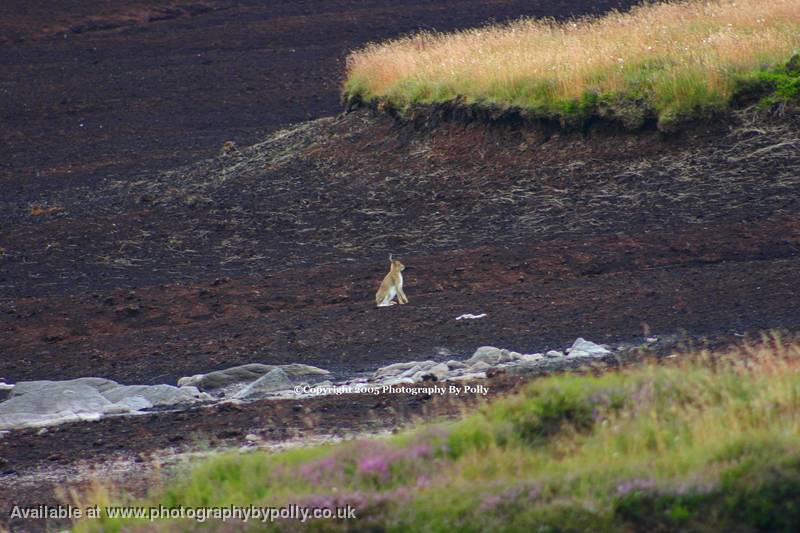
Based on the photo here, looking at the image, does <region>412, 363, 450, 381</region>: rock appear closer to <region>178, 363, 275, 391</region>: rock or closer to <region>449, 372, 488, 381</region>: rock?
<region>449, 372, 488, 381</region>: rock

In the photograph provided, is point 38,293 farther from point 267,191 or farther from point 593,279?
point 593,279

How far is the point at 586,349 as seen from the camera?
32.6ft

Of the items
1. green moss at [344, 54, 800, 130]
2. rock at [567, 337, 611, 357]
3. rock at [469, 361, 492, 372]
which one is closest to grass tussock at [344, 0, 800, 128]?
green moss at [344, 54, 800, 130]

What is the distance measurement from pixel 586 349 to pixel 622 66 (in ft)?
28.7

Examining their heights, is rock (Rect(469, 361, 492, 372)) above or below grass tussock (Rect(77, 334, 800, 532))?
below

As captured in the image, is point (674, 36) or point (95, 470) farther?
point (674, 36)

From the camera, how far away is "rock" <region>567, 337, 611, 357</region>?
383 inches

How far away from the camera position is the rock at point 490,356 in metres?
10.1

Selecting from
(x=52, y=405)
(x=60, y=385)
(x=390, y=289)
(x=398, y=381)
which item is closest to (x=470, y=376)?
(x=398, y=381)

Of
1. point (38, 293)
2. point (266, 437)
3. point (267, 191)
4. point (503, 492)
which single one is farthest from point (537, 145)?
point (503, 492)

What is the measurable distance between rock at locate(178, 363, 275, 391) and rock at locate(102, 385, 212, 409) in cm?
22

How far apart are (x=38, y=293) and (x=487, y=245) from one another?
606cm

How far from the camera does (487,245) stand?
14781mm

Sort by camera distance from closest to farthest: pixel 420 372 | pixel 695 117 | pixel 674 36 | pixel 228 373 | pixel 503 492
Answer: pixel 503 492
pixel 420 372
pixel 228 373
pixel 695 117
pixel 674 36
